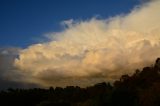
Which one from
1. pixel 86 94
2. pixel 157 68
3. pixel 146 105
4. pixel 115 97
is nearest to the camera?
pixel 146 105

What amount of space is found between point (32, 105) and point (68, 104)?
26202mm

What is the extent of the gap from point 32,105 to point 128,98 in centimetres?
5107

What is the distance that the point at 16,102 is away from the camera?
128 metres

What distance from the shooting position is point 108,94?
280 feet

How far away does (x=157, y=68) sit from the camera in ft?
390

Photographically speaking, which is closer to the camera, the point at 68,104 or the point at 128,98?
the point at 128,98

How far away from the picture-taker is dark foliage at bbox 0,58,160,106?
272ft

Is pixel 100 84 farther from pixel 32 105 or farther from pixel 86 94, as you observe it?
pixel 32 105

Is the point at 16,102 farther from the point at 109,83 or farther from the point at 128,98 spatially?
the point at 128,98

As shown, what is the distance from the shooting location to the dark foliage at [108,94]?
8294 cm

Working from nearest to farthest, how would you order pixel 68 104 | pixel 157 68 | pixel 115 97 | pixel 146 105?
pixel 146 105, pixel 115 97, pixel 68 104, pixel 157 68

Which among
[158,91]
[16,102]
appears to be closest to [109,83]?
[16,102]

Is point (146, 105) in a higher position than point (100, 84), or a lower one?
lower

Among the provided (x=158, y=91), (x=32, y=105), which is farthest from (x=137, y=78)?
(x=158, y=91)
